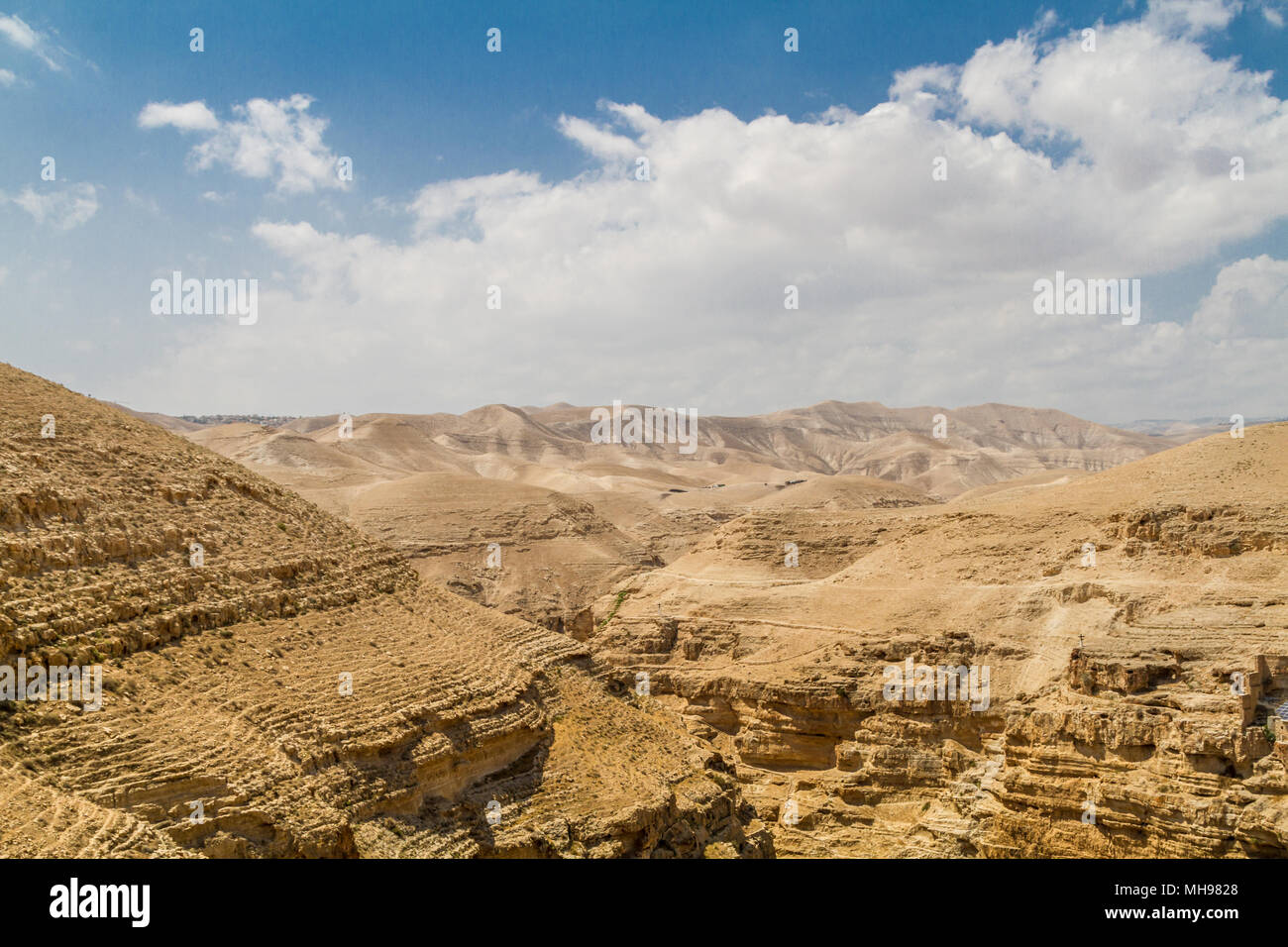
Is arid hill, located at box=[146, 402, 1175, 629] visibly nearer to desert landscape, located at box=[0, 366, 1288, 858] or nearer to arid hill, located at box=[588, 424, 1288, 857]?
arid hill, located at box=[588, 424, 1288, 857]

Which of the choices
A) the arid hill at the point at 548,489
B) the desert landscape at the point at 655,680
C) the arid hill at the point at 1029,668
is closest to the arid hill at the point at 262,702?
the desert landscape at the point at 655,680

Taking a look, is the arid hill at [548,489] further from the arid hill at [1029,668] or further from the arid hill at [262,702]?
the arid hill at [262,702]

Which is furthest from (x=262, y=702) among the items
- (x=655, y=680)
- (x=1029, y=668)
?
(x=1029, y=668)

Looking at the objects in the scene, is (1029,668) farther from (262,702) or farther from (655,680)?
(262,702)

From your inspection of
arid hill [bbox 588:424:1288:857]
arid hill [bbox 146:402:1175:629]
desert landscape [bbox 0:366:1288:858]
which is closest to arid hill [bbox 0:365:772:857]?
desert landscape [bbox 0:366:1288:858]

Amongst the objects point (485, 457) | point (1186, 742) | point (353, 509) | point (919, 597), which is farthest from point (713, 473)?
point (1186, 742)

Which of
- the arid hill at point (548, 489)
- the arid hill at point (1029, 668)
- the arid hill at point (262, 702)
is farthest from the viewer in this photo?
the arid hill at point (548, 489)
